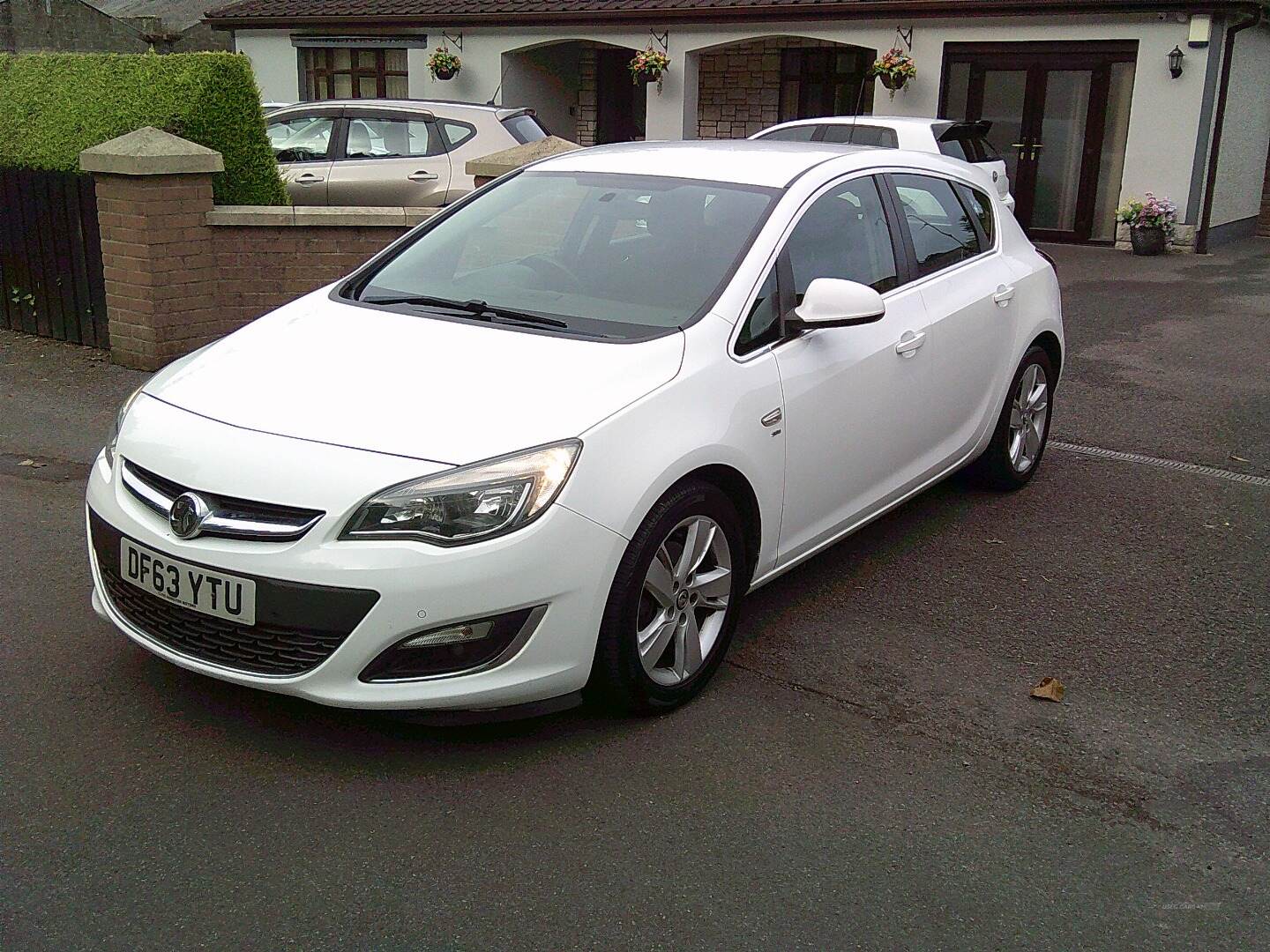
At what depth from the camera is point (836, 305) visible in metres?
4.32

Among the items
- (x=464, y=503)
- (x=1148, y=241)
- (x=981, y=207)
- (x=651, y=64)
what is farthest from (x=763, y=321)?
(x=651, y=64)

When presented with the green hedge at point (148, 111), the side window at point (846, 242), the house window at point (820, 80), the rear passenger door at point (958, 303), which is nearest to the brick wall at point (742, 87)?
the house window at point (820, 80)

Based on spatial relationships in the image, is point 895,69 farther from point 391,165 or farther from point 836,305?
point 836,305

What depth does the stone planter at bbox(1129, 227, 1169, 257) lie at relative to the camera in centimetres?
1581

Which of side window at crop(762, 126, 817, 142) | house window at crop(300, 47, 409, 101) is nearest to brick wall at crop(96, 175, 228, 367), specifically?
side window at crop(762, 126, 817, 142)

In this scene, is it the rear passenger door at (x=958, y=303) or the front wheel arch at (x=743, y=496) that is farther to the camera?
the rear passenger door at (x=958, y=303)

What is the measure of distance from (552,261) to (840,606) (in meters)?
1.64

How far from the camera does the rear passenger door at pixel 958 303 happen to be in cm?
530

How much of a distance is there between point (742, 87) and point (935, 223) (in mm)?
16710

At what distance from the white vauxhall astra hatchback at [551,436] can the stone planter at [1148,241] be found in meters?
11.5

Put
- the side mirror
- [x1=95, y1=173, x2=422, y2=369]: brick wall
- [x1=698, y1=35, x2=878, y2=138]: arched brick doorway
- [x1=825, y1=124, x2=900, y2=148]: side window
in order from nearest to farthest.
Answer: the side mirror
[x1=95, y1=173, x2=422, y2=369]: brick wall
[x1=825, y1=124, x2=900, y2=148]: side window
[x1=698, y1=35, x2=878, y2=138]: arched brick doorway

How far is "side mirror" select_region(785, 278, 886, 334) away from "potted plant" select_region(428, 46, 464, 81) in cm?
1859

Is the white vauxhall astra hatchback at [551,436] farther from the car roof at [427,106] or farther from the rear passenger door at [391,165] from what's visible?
the car roof at [427,106]

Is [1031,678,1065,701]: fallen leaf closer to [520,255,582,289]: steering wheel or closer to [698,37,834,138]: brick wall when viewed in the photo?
[520,255,582,289]: steering wheel
